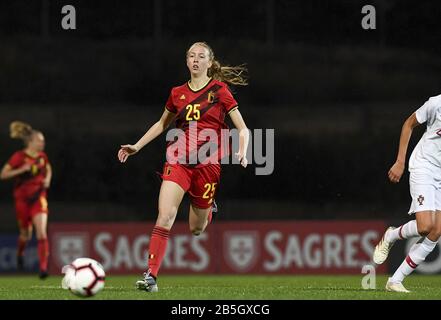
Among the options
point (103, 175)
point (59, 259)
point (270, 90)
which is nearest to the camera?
point (59, 259)

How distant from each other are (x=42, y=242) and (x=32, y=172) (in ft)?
4.66

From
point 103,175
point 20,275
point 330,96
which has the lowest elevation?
point 20,275

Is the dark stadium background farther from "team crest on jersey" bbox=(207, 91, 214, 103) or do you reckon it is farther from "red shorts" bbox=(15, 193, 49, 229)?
"team crest on jersey" bbox=(207, 91, 214, 103)

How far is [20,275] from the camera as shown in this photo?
17109 mm

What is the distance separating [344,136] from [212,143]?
11638 mm

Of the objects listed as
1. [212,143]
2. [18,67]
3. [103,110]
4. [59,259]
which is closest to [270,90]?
[103,110]

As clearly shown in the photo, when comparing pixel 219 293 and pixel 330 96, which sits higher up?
pixel 330 96

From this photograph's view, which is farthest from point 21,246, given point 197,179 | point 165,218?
point 165,218

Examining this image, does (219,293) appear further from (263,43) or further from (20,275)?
(263,43)

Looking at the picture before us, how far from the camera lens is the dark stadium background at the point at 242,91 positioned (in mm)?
20172

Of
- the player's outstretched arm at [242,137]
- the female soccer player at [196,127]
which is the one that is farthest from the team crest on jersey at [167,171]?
the player's outstretched arm at [242,137]

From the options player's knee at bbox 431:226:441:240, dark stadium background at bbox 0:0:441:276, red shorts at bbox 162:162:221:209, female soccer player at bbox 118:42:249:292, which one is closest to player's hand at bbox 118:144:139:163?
female soccer player at bbox 118:42:249:292

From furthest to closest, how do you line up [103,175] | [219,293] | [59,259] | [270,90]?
1. [270,90]
2. [103,175]
3. [59,259]
4. [219,293]

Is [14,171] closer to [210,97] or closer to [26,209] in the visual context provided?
[26,209]
